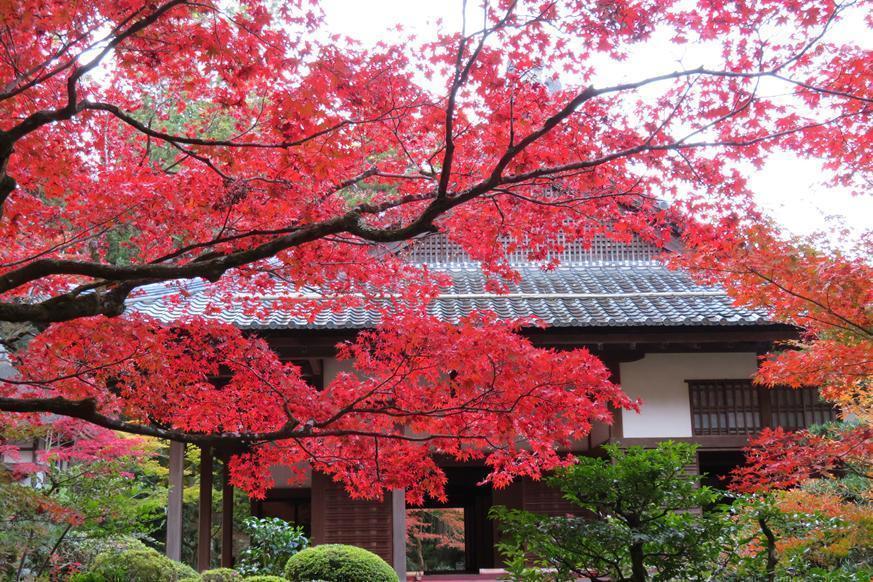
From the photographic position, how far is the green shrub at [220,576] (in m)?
8.88

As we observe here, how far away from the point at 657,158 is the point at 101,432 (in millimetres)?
7686

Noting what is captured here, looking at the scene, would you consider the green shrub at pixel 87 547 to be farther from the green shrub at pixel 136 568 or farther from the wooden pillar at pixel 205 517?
the wooden pillar at pixel 205 517

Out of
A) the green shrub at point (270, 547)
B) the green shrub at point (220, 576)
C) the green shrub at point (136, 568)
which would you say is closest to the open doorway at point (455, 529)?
the green shrub at point (270, 547)

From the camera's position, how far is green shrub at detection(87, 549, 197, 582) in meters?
9.20

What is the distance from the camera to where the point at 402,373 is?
19.5 ft

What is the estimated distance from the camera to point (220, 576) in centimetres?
893

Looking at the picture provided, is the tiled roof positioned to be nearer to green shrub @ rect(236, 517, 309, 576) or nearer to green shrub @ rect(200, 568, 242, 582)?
green shrub @ rect(236, 517, 309, 576)

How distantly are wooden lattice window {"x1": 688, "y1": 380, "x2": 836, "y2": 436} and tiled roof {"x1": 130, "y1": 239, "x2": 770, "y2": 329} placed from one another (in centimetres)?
101

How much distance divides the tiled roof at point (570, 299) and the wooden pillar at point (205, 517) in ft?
7.27

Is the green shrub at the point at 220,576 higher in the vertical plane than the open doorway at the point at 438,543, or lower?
higher

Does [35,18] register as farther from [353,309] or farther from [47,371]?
[353,309]

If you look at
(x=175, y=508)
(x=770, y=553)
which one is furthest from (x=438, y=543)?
(x=770, y=553)

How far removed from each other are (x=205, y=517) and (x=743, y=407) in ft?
23.6

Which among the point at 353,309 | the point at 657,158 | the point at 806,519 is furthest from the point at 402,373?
the point at 353,309
